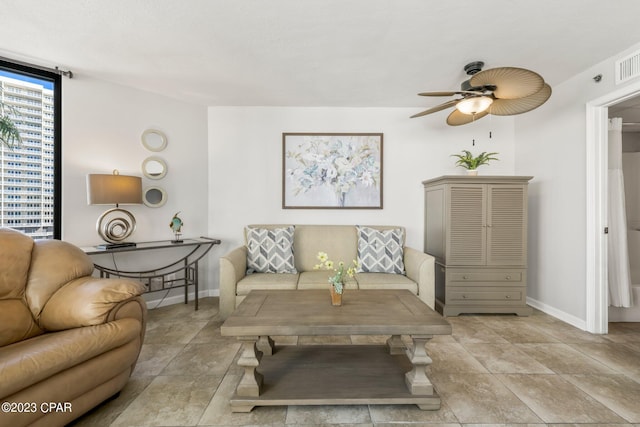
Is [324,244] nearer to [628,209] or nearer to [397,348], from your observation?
[397,348]

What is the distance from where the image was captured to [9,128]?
2562mm

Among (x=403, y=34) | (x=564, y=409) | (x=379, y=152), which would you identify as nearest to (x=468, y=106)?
(x=403, y=34)

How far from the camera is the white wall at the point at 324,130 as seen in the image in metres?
3.61

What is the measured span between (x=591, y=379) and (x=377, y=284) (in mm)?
1566

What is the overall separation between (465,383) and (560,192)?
91.7 inches

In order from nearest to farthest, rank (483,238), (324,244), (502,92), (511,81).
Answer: (511,81), (502,92), (483,238), (324,244)

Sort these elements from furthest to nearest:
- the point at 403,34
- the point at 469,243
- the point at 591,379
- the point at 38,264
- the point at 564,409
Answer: the point at 469,243, the point at 403,34, the point at 591,379, the point at 38,264, the point at 564,409

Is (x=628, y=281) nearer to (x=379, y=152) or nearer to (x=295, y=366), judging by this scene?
(x=379, y=152)

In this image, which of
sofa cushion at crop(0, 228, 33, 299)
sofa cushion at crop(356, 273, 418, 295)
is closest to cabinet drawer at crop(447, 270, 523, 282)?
sofa cushion at crop(356, 273, 418, 295)

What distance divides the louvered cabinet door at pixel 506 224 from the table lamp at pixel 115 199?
11.9 feet

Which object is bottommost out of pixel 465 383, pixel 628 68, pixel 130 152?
pixel 465 383

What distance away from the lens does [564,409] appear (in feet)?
5.17

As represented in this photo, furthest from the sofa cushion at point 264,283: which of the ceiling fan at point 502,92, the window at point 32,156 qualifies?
the ceiling fan at point 502,92

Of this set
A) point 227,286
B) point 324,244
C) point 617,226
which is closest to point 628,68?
point 617,226
